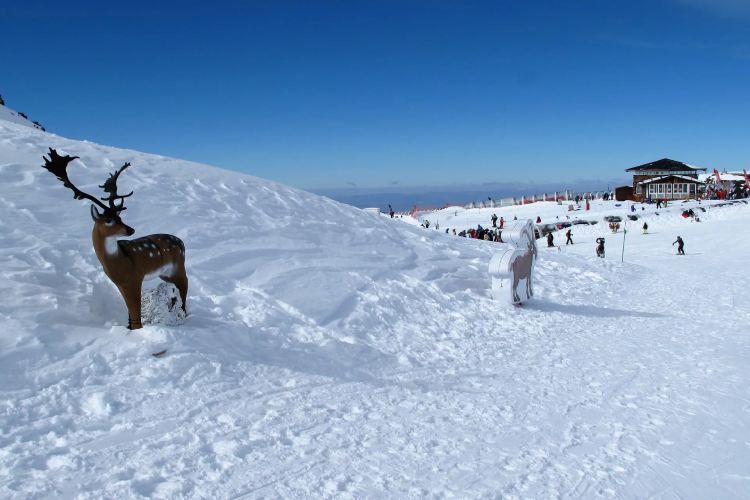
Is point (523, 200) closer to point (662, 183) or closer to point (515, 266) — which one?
point (662, 183)

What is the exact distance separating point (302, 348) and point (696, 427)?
190 inches

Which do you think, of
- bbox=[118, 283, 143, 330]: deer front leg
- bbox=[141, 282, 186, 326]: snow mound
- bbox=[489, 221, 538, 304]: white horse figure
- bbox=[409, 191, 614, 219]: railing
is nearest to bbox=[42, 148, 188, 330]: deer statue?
bbox=[118, 283, 143, 330]: deer front leg

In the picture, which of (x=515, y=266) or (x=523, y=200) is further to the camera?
(x=523, y=200)

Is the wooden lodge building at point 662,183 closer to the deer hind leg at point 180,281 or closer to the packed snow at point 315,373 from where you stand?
the packed snow at point 315,373

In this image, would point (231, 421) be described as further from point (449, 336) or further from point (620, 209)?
point (620, 209)

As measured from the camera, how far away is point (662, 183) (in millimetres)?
59969

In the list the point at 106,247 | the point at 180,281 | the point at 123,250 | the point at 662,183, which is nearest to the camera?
the point at 106,247

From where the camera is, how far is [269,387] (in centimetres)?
608

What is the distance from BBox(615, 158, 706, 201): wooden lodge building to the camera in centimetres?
5950

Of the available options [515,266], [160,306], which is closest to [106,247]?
[160,306]

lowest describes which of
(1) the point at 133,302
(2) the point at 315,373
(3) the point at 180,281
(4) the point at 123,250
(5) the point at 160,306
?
(2) the point at 315,373

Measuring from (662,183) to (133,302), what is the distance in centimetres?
6471

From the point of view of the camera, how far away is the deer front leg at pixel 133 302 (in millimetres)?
6133

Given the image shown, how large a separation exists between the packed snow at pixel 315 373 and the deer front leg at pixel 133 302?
0.45 ft
